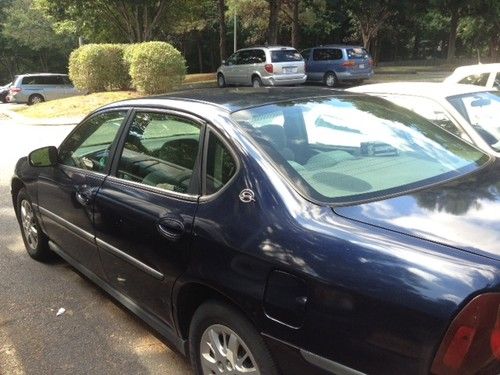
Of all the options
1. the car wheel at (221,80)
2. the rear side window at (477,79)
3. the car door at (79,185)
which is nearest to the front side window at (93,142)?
the car door at (79,185)

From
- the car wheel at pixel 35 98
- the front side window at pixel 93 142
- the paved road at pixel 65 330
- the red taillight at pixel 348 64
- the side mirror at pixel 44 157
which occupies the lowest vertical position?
the car wheel at pixel 35 98

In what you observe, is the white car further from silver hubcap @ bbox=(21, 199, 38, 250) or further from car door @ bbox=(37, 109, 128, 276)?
silver hubcap @ bbox=(21, 199, 38, 250)

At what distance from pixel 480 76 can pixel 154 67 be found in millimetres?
13526

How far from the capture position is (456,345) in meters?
1.66

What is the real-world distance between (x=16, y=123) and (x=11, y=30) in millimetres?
31691

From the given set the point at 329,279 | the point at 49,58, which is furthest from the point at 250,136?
the point at 49,58

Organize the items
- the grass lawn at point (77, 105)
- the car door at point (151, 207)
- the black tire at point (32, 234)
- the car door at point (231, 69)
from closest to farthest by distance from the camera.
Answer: the car door at point (151, 207) < the black tire at point (32, 234) < the grass lawn at point (77, 105) < the car door at point (231, 69)

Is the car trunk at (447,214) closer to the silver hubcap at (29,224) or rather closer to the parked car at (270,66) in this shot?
the silver hubcap at (29,224)

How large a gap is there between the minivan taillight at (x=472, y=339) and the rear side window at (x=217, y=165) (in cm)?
118

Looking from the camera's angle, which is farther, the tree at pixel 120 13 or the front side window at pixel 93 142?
the tree at pixel 120 13

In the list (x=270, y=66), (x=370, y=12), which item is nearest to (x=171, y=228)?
(x=270, y=66)

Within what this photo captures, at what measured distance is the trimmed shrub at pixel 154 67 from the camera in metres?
19.0

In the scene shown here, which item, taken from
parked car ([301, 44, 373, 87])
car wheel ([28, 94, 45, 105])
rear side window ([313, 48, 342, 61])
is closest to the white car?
parked car ([301, 44, 373, 87])

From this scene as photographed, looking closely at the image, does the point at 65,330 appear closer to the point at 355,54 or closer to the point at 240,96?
the point at 240,96
